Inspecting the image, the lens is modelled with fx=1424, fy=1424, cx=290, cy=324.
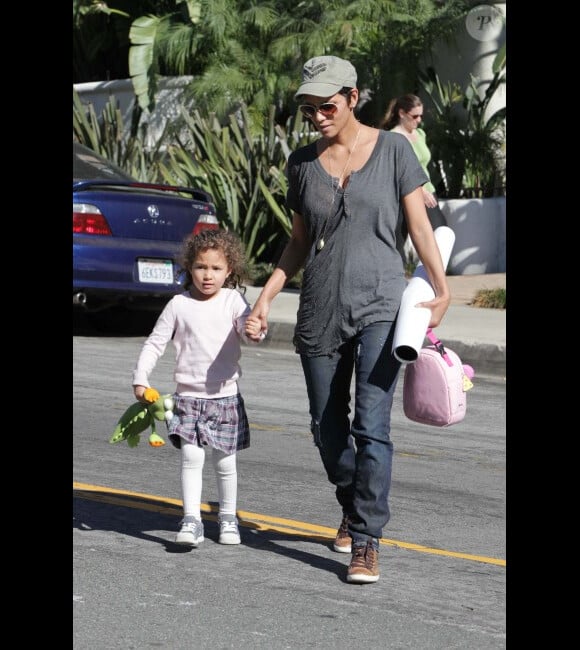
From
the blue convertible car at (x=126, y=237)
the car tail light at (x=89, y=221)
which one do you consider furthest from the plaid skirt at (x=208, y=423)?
the car tail light at (x=89, y=221)

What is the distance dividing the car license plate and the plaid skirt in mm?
6994

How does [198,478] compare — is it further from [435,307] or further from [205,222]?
A: [205,222]

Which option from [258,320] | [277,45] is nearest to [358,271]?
[258,320]

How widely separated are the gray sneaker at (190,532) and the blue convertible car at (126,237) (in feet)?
22.2

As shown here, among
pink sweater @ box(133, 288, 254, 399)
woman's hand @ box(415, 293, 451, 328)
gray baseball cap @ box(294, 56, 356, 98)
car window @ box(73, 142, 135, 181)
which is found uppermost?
car window @ box(73, 142, 135, 181)

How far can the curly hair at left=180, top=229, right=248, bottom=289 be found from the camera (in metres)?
5.75

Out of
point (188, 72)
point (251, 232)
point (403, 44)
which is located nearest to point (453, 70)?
point (403, 44)

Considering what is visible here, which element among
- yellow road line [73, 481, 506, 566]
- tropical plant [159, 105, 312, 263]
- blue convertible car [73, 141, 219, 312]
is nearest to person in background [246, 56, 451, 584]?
yellow road line [73, 481, 506, 566]

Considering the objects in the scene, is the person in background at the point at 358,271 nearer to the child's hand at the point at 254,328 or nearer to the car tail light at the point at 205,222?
the child's hand at the point at 254,328

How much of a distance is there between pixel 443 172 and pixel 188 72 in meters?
5.85

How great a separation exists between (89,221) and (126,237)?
374mm

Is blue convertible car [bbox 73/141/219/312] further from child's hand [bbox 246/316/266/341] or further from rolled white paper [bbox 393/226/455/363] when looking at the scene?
rolled white paper [bbox 393/226/455/363]

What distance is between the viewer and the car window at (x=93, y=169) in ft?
43.4

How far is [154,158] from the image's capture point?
19.2 metres
